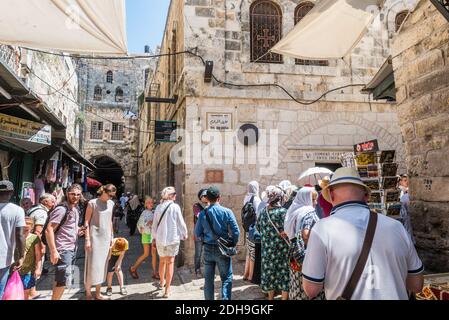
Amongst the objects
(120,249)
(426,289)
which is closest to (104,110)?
(120,249)

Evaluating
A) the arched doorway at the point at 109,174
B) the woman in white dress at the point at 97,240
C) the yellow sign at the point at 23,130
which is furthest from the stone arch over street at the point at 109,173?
the woman in white dress at the point at 97,240

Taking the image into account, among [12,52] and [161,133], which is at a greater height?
[12,52]

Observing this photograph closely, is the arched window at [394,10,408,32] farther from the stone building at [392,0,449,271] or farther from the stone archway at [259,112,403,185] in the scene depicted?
the stone building at [392,0,449,271]

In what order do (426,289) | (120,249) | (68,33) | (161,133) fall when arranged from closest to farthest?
(426,289) < (68,33) < (120,249) < (161,133)

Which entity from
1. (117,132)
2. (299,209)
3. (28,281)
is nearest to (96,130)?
(117,132)

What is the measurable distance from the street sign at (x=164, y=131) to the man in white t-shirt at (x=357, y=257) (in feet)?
20.9

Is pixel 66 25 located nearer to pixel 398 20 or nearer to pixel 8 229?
pixel 8 229

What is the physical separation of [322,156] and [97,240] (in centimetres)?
537

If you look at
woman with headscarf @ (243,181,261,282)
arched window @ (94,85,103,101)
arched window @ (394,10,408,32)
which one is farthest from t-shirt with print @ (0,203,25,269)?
arched window @ (94,85,103,101)

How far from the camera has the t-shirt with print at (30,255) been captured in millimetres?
4086

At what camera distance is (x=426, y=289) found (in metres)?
2.65

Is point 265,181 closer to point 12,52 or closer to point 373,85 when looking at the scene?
point 373,85
